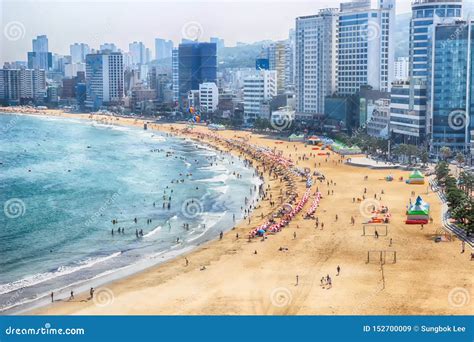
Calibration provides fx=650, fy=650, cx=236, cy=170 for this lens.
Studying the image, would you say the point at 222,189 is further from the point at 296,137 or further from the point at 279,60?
the point at 279,60

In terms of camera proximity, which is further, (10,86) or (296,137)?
(10,86)

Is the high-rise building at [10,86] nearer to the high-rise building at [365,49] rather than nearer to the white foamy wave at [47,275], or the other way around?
the high-rise building at [365,49]

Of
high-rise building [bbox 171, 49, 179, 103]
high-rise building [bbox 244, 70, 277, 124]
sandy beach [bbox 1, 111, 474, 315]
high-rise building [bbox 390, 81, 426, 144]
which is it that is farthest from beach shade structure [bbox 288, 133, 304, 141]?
high-rise building [bbox 171, 49, 179, 103]

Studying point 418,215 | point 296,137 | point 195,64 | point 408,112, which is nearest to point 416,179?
point 418,215

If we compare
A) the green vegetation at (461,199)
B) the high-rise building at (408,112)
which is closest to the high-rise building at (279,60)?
the high-rise building at (408,112)

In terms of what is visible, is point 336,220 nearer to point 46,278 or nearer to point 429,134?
point 46,278

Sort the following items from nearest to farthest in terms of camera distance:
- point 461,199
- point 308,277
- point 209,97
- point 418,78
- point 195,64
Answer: point 308,277 → point 461,199 → point 418,78 → point 209,97 → point 195,64

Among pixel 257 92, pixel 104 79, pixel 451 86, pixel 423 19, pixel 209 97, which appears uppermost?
pixel 423 19

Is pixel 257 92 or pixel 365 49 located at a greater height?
pixel 365 49
